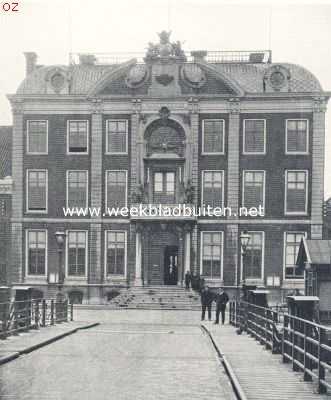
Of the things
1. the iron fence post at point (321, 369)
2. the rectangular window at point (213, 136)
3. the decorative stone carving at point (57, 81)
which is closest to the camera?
the iron fence post at point (321, 369)

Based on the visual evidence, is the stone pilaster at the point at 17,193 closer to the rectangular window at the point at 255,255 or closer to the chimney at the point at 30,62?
the chimney at the point at 30,62

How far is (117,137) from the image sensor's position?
42875mm

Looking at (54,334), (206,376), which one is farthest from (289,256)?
(206,376)

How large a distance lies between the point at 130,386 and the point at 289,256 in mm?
31718

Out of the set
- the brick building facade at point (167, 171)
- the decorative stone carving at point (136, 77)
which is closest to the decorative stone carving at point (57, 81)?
the brick building facade at point (167, 171)

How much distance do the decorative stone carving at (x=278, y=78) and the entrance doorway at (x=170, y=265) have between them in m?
10.2

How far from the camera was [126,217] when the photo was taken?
140 ft

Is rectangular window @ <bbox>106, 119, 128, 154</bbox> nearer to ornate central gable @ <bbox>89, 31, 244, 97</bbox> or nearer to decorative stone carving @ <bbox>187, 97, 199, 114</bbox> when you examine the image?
ornate central gable @ <bbox>89, 31, 244, 97</bbox>

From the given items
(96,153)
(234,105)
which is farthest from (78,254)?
(234,105)

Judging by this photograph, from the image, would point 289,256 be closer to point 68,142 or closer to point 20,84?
point 68,142

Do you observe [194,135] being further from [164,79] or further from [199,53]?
[199,53]

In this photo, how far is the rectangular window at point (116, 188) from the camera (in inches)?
1684

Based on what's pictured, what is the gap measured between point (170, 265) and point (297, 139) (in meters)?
9.74

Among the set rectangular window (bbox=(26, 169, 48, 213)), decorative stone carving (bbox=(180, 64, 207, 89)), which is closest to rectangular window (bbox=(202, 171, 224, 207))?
decorative stone carving (bbox=(180, 64, 207, 89))
